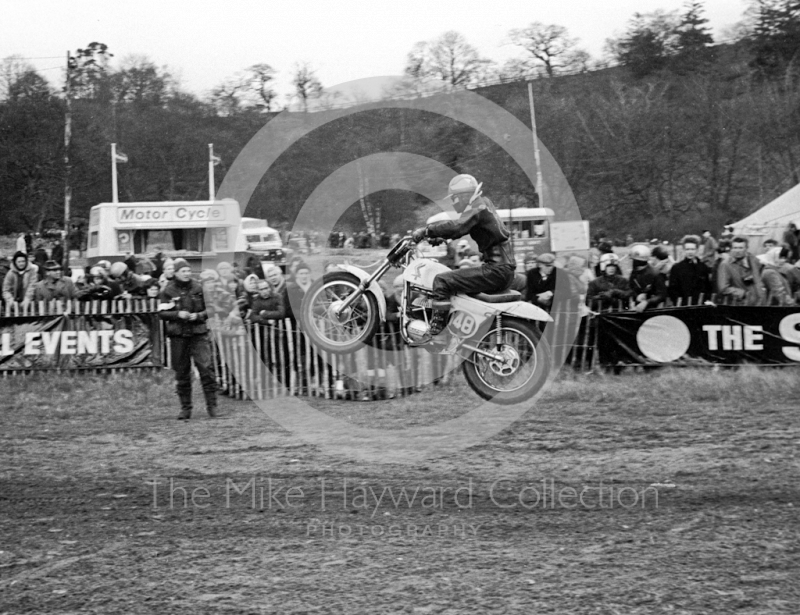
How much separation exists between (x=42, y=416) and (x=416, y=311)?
5.47 metres

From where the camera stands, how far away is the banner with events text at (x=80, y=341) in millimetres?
13703

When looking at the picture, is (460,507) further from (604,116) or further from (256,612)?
(604,116)

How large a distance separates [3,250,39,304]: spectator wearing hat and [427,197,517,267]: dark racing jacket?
9.64 metres

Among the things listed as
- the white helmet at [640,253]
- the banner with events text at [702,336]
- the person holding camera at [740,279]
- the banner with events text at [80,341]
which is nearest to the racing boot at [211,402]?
the banner with events text at [80,341]

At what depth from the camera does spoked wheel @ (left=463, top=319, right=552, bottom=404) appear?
8.73 meters

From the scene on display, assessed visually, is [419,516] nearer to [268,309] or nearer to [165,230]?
[268,309]

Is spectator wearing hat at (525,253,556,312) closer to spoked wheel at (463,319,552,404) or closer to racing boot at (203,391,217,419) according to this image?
spoked wheel at (463,319,552,404)

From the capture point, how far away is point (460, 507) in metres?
7.02

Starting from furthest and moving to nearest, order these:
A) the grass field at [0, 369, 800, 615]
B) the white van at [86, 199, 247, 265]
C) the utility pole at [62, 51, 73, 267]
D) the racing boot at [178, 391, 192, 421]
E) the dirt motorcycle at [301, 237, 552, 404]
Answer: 1. the utility pole at [62, 51, 73, 267]
2. the white van at [86, 199, 247, 265]
3. the racing boot at [178, 391, 192, 421]
4. the dirt motorcycle at [301, 237, 552, 404]
5. the grass field at [0, 369, 800, 615]

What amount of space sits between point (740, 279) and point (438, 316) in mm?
6128

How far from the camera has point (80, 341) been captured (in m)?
13.7

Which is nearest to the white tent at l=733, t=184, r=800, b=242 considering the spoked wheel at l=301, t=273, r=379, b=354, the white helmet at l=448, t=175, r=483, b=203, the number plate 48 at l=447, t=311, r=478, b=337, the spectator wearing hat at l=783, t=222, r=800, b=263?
the spectator wearing hat at l=783, t=222, r=800, b=263

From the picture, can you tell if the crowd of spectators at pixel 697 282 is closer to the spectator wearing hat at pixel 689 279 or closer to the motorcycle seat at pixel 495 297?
the spectator wearing hat at pixel 689 279

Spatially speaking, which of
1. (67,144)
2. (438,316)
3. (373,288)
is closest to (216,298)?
(373,288)
